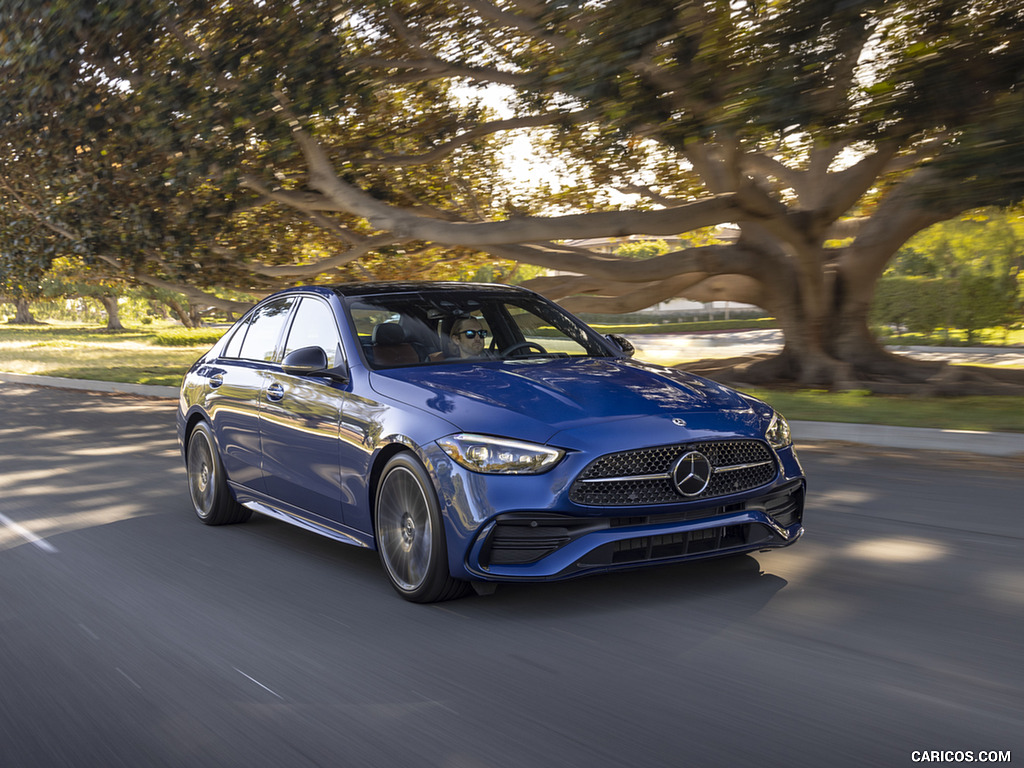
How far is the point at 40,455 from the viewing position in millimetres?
12062

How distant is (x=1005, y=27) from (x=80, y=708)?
34.3 ft

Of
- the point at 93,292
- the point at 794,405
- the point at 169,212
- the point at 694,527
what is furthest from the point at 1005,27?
the point at 93,292

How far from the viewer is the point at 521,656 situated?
452 centimetres

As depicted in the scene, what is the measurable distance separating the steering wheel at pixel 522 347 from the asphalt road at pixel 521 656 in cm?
148

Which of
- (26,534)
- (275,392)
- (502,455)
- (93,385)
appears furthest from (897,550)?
(93,385)

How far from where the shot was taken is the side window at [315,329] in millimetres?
6340

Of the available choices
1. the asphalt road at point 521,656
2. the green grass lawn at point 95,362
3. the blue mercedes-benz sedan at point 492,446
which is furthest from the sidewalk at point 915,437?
the green grass lawn at point 95,362

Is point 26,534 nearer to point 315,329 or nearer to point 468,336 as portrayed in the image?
point 315,329

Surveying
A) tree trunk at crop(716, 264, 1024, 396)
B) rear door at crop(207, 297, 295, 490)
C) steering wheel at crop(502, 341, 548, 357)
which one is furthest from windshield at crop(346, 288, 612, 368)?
tree trunk at crop(716, 264, 1024, 396)

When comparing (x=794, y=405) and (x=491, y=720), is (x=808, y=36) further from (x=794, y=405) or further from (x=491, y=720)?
(x=491, y=720)

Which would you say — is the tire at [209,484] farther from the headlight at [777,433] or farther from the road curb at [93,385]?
the road curb at [93,385]

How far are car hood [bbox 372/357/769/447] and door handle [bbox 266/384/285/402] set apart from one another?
3.38 feet

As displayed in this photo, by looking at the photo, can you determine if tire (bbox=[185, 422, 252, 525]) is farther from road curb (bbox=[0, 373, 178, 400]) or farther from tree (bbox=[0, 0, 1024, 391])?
road curb (bbox=[0, 373, 178, 400])

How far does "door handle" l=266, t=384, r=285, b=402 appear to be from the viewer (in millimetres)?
6570
